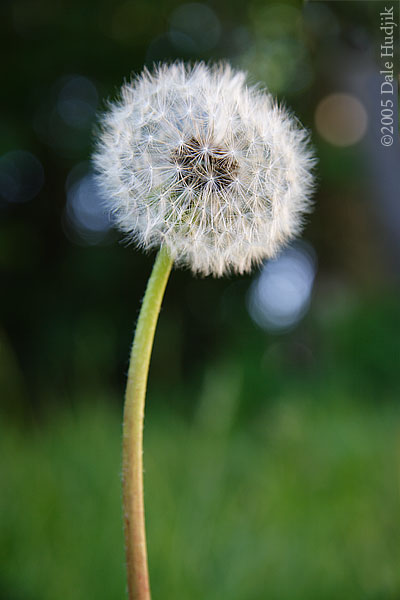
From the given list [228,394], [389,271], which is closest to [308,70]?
[389,271]

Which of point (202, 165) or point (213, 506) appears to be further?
point (213, 506)

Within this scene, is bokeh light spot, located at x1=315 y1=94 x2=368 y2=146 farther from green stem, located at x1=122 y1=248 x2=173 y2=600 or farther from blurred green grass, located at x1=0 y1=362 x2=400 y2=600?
green stem, located at x1=122 y1=248 x2=173 y2=600

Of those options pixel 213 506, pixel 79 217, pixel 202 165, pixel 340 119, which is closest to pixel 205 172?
pixel 202 165

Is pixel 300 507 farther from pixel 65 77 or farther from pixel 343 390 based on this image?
pixel 65 77

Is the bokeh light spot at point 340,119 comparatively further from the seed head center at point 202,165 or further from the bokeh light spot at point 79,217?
the seed head center at point 202,165

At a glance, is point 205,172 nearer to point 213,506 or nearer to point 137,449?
point 137,449

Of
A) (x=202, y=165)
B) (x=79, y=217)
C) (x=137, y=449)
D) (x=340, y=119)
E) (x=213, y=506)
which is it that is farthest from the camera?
(x=79, y=217)

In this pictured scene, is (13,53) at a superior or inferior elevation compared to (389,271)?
superior

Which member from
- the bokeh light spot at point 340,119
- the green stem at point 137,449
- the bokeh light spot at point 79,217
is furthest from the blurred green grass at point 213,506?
the bokeh light spot at point 340,119
